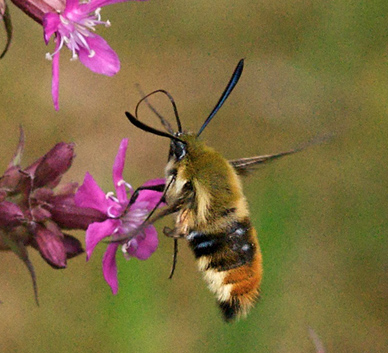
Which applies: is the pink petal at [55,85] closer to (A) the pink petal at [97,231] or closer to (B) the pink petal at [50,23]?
(B) the pink petal at [50,23]

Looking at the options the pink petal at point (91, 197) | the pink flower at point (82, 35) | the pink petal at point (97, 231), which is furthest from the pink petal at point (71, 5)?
the pink petal at point (97, 231)

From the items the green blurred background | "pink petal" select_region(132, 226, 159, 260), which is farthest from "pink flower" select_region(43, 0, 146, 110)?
the green blurred background

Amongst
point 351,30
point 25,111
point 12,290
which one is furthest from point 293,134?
point 12,290

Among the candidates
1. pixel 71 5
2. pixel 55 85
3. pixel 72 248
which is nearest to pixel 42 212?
pixel 72 248

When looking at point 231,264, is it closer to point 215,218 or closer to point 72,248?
point 215,218

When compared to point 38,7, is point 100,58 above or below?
below

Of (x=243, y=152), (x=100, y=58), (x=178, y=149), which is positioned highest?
(x=100, y=58)

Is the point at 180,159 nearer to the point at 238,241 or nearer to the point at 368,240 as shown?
the point at 238,241
